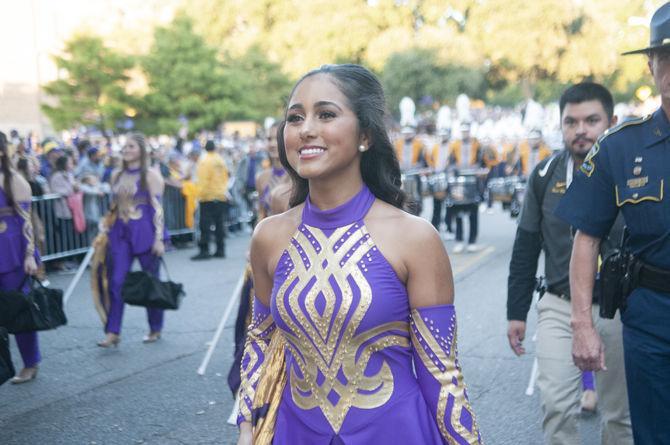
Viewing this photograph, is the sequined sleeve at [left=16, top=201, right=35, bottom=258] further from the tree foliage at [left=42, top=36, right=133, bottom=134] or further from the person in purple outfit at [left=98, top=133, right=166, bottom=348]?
the tree foliage at [left=42, top=36, right=133, bottom=134]

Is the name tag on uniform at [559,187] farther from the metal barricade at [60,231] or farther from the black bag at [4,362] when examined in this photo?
the metal barricade at [60,231]

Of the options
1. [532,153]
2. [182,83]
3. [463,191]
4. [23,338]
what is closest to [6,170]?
[23,338]

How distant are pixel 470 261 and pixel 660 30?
10.1 m

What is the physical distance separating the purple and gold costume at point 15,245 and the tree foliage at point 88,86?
98.6ft

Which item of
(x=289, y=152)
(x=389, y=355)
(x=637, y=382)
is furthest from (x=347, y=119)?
(x=637, y=382)

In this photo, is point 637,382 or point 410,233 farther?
point 637,382

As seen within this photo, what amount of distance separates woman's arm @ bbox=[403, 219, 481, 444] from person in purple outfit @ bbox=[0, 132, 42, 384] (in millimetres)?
4998

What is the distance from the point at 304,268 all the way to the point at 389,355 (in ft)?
1.20

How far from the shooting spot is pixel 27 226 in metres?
6.73

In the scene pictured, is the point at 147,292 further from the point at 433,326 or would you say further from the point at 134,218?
the point at 433,326

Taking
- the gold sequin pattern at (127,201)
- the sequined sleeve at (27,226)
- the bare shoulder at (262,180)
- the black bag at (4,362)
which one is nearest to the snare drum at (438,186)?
the gold sequin pattern at (127,201)

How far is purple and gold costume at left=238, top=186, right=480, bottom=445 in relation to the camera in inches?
92.6

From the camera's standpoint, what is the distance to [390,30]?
146ft

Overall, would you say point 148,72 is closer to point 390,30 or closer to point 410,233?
point 390,30
